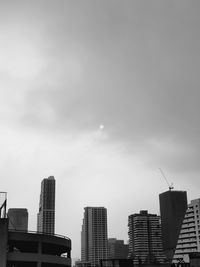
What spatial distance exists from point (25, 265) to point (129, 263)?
29.4 meters

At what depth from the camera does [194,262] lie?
4139 inches

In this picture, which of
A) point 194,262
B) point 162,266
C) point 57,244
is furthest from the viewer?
point 162,266

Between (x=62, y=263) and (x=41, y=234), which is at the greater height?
(x=41, y=234)

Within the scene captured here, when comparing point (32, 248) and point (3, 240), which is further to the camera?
point (32, 248)

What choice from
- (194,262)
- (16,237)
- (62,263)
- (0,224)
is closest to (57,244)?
(62,263)

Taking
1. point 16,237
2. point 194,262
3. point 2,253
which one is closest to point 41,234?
point 16,237

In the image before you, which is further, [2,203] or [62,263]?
[62,263]

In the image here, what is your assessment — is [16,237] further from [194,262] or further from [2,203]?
[194,262]


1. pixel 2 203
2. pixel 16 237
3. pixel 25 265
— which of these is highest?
pixel 2 203

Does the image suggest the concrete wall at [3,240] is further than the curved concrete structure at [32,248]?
No

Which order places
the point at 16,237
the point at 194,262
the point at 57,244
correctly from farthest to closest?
the point at 194,262, the point at 57,244, the point at 16,237

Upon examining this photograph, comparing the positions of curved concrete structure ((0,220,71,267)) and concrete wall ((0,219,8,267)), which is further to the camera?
curved concrete structure ((0,220,71,267))

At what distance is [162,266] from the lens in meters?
120

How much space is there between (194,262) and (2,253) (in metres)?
50.2
